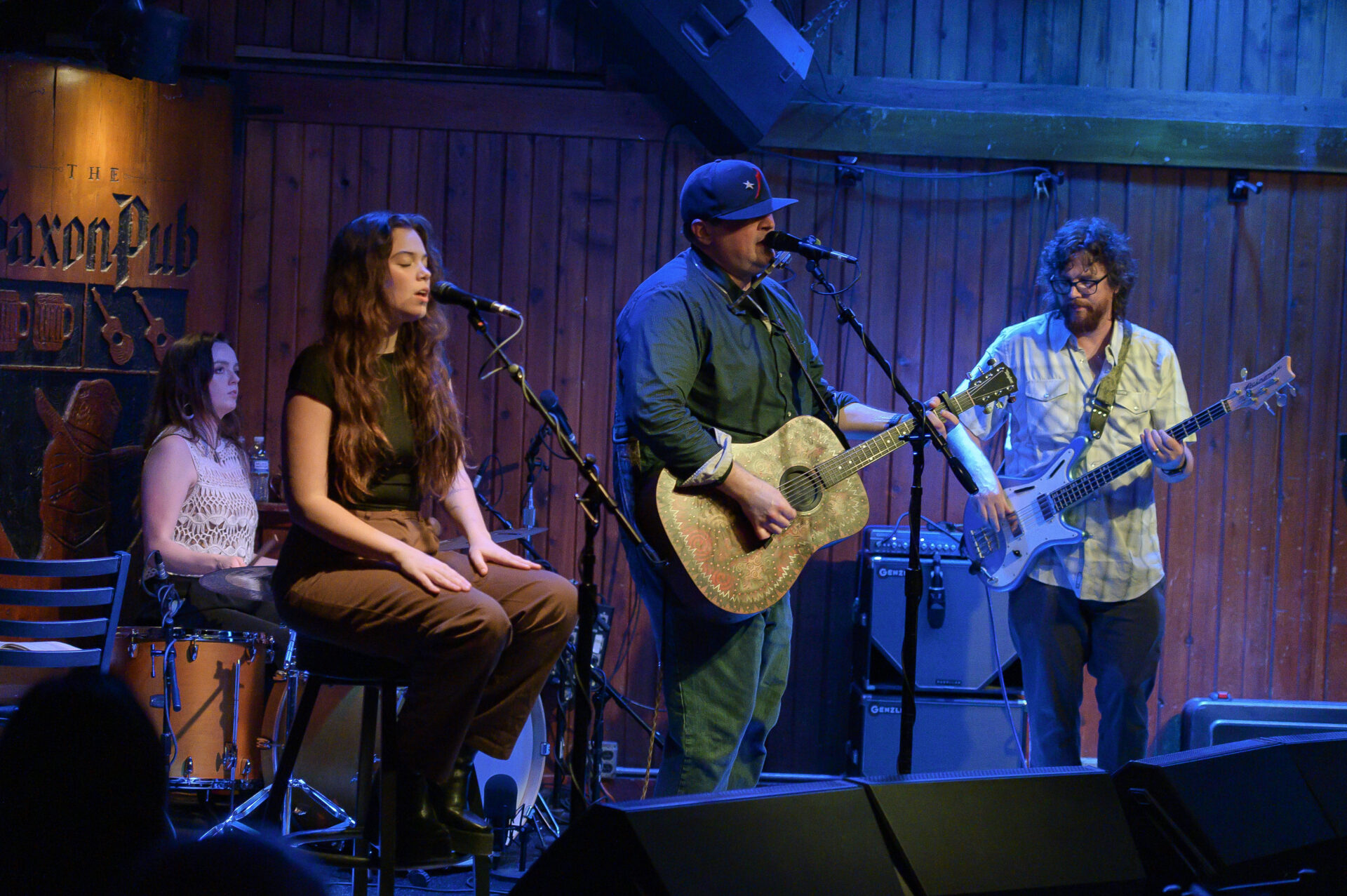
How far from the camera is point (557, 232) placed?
16.5ft

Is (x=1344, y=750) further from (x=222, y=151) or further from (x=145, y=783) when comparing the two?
(x=222, y=151)

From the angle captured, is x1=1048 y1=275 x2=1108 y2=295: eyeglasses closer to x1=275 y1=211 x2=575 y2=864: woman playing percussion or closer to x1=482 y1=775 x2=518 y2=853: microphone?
x1=275 y1=211 x2=575 y2=864: woman playing percussion

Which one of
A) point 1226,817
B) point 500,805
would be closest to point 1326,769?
point 1226,817

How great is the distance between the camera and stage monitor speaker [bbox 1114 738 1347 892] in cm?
218

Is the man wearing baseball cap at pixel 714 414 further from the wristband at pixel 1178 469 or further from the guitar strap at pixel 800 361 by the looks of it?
the wristband at pixel 1178 469

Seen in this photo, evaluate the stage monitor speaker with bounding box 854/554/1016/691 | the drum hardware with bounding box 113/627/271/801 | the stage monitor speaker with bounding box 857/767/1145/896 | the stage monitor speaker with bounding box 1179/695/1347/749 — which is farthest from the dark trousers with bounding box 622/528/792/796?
the stage monitor speaker with bounding box 1179/695/1347/749

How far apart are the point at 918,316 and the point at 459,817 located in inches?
137

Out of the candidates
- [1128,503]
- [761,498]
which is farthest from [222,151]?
[1128,503]

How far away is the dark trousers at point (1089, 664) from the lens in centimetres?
358

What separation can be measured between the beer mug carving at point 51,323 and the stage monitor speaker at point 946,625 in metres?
3.62

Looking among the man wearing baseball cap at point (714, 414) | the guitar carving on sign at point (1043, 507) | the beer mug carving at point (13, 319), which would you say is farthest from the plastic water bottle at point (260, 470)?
the guitar carving on sign at point (1043, 507)

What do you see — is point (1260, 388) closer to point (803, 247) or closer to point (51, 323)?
point (803, 247)

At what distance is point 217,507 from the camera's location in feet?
14.7

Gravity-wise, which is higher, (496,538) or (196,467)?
(196,467)
